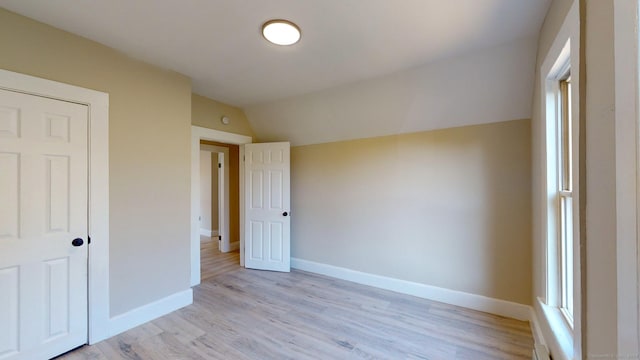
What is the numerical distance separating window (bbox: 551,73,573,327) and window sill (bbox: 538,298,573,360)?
50 mm

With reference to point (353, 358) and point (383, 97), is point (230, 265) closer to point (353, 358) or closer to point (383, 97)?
point (353, 358)

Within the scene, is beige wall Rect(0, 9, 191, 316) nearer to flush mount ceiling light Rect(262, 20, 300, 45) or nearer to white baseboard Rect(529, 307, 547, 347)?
flush mount ceiling light Rect(262, 20, 300, 45)

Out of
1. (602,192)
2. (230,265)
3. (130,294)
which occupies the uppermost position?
(602,192)

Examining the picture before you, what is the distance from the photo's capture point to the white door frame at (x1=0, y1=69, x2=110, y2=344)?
2.12m

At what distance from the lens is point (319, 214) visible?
3865mm

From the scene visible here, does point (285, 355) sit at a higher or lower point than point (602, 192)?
lower

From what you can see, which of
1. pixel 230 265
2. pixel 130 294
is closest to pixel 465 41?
A: pixel 130 294

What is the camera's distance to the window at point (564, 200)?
1.63 meters

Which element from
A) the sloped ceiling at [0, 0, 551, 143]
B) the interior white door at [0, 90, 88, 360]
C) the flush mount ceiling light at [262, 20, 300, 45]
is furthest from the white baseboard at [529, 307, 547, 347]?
the interior white door at [0, 90, 88, 360]

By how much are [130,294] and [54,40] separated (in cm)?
221

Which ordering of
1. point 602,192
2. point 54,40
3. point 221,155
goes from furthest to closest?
point 221,155
point 54,40
point 602,192

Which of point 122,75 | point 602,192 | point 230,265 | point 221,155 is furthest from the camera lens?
point 221,155

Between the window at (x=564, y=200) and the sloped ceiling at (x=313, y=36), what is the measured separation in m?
0.64

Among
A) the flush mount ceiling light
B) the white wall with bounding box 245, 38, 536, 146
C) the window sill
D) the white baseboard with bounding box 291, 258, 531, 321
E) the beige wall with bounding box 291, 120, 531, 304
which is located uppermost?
the flush mount ceiling light
